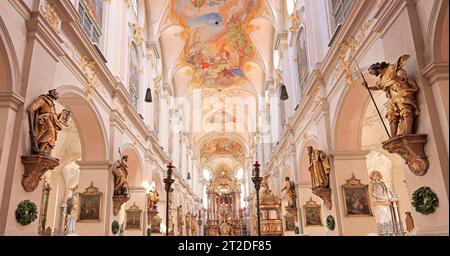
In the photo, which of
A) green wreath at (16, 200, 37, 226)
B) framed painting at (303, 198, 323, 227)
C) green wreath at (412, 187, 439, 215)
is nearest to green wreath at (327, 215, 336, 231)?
framed painting at (303, 198, 323, 227)

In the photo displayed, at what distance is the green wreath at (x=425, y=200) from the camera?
481 cm

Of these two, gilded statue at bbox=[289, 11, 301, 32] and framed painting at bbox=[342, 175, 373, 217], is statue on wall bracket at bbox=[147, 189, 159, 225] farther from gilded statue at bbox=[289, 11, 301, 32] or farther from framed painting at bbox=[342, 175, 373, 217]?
gilded statue at bbox=[289, 11, 301, 32]

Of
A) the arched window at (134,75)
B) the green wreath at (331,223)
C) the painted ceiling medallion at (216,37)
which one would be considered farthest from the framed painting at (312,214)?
the painted ceiling medallion at (216,37)

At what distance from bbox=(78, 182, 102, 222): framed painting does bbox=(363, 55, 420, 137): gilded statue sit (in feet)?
27.5

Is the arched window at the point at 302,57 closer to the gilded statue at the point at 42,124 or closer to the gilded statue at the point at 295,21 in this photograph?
the gilded statue at the point at 295,21

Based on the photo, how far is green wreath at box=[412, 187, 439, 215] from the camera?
15.8ft

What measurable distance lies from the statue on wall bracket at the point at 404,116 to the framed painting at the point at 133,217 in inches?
437

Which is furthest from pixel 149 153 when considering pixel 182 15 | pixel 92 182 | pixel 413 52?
pixel 413 52

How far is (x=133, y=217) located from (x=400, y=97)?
1164 cm

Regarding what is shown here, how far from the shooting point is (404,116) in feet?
16.7

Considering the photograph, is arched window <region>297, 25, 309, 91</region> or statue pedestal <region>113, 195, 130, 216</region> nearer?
statue pedestal <region>113, 195, 130, 216</region>

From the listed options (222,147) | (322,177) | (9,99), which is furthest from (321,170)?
(222,147)

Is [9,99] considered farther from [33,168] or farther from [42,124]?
[33,168]
